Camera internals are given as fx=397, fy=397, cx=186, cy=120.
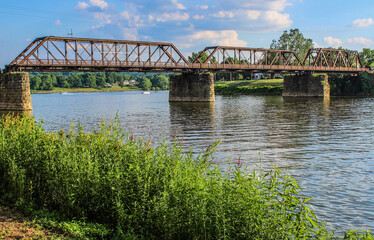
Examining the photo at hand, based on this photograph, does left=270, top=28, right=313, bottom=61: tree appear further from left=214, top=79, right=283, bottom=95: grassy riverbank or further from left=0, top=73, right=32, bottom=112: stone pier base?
left=0, top=73, right=32, bottom=112: stone pier base

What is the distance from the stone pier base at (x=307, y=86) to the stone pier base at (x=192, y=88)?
3433 cm

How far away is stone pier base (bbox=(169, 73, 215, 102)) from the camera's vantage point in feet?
269

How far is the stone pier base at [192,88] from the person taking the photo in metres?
82.0

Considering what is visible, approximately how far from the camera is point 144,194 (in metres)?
8.76

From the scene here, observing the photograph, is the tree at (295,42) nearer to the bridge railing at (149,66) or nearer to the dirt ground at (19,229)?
the bridge railing at (149,66)

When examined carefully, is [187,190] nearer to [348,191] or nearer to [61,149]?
[61,149]

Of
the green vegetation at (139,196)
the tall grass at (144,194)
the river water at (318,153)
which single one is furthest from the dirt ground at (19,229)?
the river water at (318,153)

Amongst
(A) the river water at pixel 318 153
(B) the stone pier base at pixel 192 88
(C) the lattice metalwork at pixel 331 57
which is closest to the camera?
(A) the river water at pixel 318 153

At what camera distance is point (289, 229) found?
789cm

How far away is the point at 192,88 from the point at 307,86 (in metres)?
38.8

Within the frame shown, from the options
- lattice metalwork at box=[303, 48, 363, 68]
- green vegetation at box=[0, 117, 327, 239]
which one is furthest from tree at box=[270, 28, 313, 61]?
green vegetation at box=[0, 117, 327, 239]

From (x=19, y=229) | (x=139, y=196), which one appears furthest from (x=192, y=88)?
(x=19, y=229)

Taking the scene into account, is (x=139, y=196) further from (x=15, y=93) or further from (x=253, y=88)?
(x=253, y=88)

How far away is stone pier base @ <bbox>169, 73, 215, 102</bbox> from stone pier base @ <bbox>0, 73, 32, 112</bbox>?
113 feet
